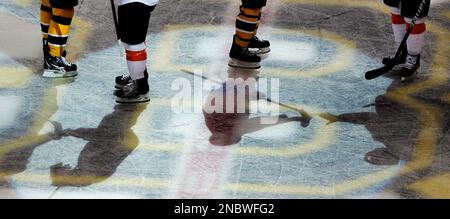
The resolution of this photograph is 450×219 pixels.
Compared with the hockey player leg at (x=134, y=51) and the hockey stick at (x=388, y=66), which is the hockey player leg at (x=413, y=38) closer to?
the hockey stick at (x=388, y=66)

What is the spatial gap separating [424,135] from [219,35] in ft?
7.01

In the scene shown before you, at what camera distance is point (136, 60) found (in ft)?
21.8

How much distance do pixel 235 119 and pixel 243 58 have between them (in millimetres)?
874

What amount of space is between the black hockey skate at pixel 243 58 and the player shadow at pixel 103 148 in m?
0.94

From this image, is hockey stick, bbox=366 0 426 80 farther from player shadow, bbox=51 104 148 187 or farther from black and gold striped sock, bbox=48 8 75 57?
black and gold striped sock, bbox=48 8 75 57

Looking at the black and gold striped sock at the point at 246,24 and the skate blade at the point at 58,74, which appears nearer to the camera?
the skate blade at the point at 58,74

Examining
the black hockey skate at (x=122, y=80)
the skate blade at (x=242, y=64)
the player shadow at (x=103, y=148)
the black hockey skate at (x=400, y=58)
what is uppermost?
the player shadow at (x=103, y=148)

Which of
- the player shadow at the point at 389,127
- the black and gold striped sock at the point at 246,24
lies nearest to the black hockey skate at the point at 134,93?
the black and gold striped sock at the point at 246,24

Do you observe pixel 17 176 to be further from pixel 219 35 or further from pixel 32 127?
Answer: pixel 219 35

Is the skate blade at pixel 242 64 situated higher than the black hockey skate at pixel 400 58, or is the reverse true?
the black hockey skate at pixel 400 58

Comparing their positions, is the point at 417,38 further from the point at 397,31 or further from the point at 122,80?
the point at 122,80

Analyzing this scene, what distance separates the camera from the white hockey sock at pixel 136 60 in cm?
660

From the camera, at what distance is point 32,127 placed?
6.35 metres

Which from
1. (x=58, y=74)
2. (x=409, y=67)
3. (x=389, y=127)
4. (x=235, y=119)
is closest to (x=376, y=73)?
(x=409, y=67)
